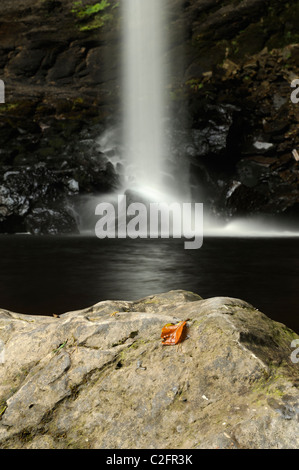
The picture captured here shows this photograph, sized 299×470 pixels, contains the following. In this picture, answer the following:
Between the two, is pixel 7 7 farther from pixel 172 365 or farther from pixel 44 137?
pixel 172 365

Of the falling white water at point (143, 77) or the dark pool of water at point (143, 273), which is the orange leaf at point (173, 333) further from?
the falling white water at point (143, 77)

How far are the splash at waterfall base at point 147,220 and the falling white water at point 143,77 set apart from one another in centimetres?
518

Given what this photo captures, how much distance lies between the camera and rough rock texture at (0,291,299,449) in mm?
1939

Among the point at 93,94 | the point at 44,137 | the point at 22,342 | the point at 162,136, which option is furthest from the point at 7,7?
the point at 22,342

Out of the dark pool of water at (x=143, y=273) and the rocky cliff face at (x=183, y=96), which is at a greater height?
the rocky cliff face at (x=183, y=96)

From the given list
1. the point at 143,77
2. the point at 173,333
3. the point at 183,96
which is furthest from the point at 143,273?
the point at 143,77

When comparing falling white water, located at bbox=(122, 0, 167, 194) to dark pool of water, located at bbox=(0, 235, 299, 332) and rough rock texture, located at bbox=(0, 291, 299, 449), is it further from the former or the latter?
rough rock texture, located at bbox=(0, 291, 299, 449)

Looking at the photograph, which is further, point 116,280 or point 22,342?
point 116,280

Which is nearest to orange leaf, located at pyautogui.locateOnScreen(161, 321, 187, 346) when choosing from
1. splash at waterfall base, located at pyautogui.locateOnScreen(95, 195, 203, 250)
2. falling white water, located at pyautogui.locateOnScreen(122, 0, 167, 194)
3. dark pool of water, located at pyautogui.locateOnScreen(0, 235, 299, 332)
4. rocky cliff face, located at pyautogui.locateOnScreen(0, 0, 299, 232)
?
dark pool of water, located at pyautogui.locateOnScreen(0, 235, 299, 332)

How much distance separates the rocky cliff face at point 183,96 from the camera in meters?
19.2

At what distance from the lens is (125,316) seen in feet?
9.34

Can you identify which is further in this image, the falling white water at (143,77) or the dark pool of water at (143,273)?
the falling white water at (143,77)

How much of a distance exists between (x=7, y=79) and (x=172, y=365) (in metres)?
30.5

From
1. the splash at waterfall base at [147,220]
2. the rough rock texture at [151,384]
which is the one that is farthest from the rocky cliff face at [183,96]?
the rough rock texture at [151,384]
